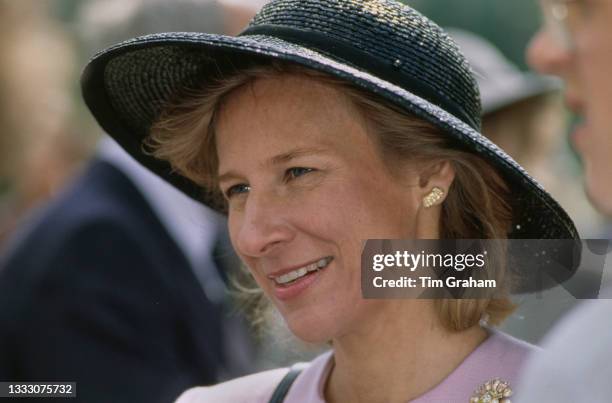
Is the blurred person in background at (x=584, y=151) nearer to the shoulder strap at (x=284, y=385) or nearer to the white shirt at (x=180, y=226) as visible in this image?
the shoulder strap at (x=284, y=385)

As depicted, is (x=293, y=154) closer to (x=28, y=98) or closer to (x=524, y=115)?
(x=28, y=98)

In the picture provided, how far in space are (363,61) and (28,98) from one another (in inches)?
33.0

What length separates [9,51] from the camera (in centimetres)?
191

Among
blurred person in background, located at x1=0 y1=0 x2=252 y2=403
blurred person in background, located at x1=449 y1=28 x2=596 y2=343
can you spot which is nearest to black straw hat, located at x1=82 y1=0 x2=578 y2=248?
blurred person in background, located at x1=0 y1=0 x2=252 y2=403

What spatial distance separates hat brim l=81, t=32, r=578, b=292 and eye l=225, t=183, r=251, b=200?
0.15m

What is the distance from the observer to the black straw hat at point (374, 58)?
4.04 ft

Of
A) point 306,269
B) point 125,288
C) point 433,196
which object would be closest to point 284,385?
point 306,269

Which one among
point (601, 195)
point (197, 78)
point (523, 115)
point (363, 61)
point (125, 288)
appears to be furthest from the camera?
point (523, 115)

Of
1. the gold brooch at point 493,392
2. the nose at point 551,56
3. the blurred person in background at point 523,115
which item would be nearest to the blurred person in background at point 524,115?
the blurred person in background at point 523,115

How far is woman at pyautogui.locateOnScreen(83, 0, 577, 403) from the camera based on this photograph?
4.20 feet

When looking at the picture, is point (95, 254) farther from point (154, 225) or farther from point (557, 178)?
point (557, 178)

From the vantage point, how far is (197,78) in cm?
141

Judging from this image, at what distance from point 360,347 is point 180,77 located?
16.0 inches

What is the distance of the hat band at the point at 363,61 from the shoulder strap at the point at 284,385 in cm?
39
